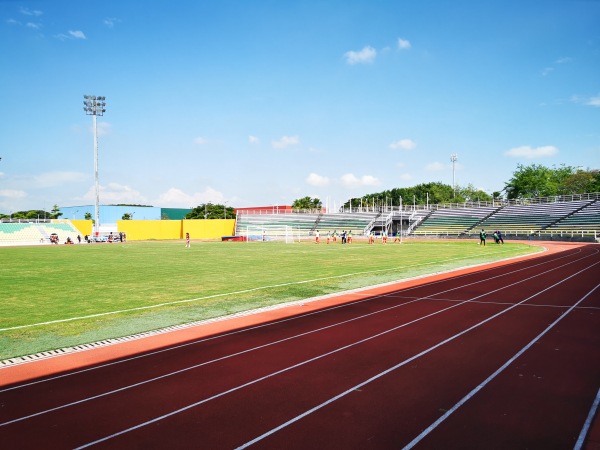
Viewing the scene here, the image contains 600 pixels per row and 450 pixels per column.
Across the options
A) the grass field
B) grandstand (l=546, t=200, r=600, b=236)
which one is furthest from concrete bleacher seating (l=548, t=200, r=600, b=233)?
the grass field

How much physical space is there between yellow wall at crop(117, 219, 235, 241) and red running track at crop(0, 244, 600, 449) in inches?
2600

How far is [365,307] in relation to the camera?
11602mm

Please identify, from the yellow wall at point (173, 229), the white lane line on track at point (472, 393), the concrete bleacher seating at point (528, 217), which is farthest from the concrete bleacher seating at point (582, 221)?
the yellow wall at point (173, 229)

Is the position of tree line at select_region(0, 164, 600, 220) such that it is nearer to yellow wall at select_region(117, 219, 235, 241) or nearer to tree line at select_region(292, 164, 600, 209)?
tree line at select_region(292, 164, 600, 209)

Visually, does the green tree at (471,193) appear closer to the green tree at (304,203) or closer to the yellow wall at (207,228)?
the green tree at (304,203)

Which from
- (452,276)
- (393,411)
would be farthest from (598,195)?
(393,411)

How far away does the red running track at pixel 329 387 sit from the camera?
15.7 feet

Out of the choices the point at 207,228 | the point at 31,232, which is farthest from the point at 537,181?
the point at 31,232

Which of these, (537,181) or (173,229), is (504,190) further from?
(173,229)

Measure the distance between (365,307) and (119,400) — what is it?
716cm

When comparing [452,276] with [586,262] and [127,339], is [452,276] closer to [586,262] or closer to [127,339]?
[586,262]

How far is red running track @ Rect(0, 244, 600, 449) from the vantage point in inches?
188

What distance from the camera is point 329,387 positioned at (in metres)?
6.07

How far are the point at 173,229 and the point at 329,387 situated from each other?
72094 mm
